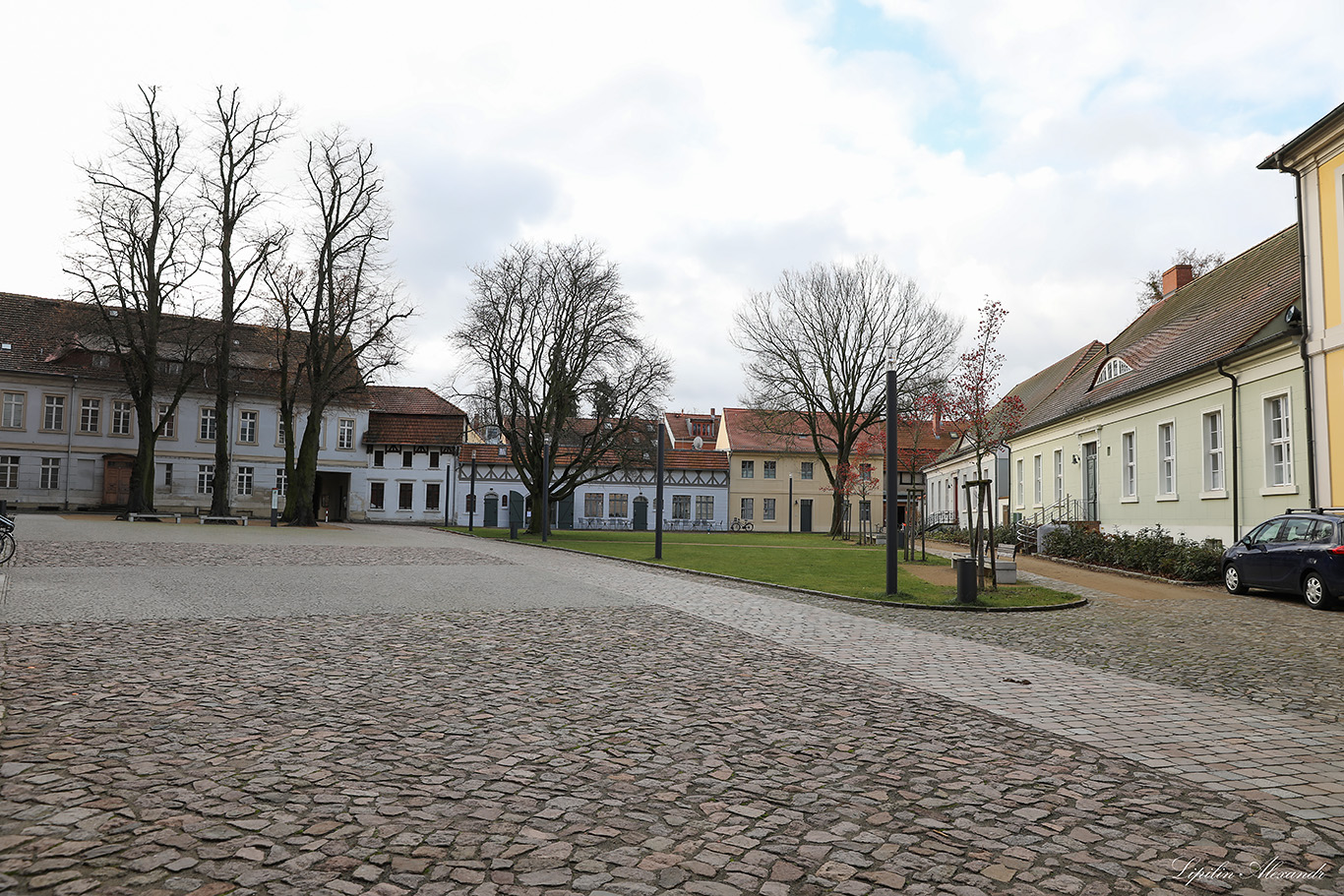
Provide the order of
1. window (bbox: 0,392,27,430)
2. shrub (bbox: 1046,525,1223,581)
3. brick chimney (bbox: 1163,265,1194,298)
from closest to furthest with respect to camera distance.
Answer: shrub (bbox: 1046,525,1223,581) < brick chimney (bbox: 1163,265,1194,298) < window (bbox: 0,392,27,430)

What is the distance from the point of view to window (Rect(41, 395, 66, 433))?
51688mm

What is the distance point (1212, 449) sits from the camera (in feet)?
75.6

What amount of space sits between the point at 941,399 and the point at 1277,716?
20.3 m

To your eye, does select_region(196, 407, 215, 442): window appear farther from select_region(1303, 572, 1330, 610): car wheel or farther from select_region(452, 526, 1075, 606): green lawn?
select_region(1303, 572, 1330, 610): car wheel

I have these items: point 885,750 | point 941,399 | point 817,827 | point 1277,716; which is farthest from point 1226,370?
point 817,827

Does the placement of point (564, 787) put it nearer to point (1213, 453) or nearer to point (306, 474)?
point (1213, 453)

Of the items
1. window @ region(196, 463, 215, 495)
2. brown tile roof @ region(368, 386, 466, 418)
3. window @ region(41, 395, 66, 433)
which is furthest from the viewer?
brown tile roof @ region(368, 386, 466, 418)

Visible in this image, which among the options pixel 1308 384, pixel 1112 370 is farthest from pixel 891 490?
pixel 1112 370

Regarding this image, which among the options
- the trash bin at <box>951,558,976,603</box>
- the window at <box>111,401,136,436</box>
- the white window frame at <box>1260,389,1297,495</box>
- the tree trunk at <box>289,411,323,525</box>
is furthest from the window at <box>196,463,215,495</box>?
the white window frame at <box>1260,389,1297,495</box>

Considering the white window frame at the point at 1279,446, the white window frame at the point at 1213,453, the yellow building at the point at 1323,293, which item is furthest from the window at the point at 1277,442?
the white window frame at the point at 1213,453

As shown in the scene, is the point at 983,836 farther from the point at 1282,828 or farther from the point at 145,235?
the point at 145,235

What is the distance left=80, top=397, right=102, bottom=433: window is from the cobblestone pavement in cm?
5128

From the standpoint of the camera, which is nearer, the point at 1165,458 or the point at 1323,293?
the point at 1323,293

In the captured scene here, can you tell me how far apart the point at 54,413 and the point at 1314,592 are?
57.2m
